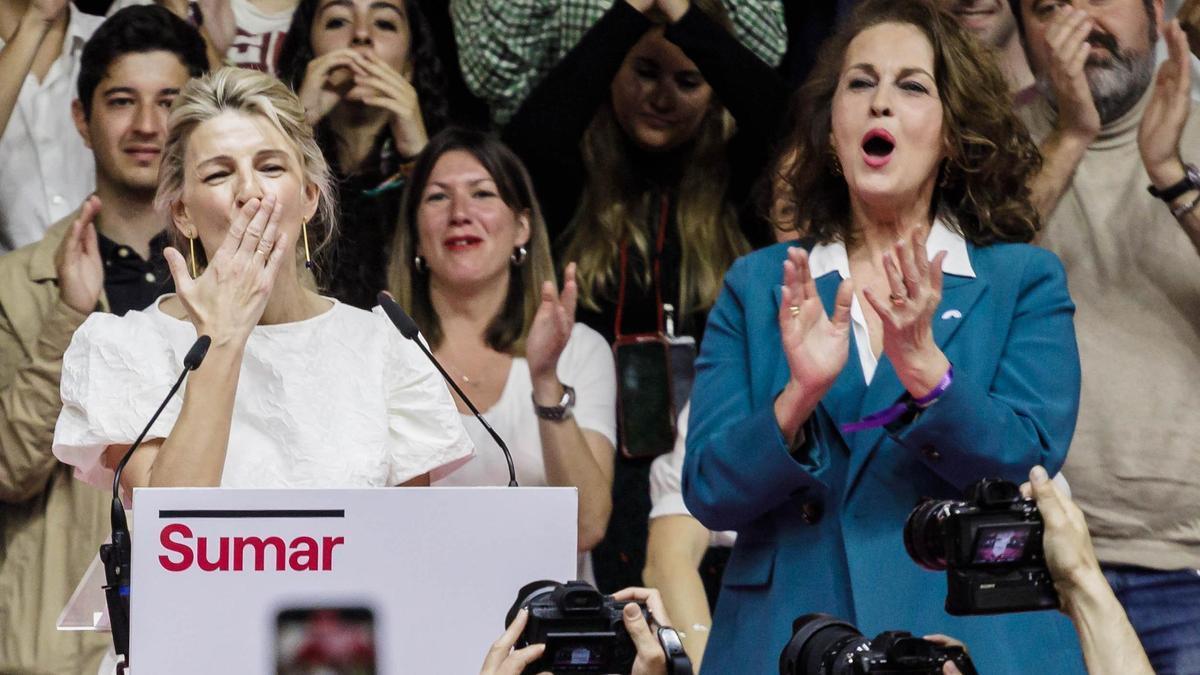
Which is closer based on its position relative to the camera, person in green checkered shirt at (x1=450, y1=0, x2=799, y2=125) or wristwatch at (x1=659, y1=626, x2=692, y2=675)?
wristwatch at (x1=659, y1=626, x2=692, y2=675)

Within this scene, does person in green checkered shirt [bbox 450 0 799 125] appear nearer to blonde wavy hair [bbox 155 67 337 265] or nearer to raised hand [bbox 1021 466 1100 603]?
blonde wavy hair [bbox 155 67 337 265]

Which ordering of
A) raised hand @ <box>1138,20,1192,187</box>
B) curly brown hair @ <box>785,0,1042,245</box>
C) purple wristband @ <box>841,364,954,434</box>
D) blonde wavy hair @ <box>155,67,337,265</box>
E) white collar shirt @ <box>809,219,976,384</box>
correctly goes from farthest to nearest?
raised hand @ <box>1138,20,1192,187</box>
blonde wavy hair @ <box>155,67,337,265</box>
curly brown hair @ <box>785,0,1042,245</box>
white collar shirt @ <box>809,219,976,384</box>
purple wristband @ <box>841,364,954,434</box>

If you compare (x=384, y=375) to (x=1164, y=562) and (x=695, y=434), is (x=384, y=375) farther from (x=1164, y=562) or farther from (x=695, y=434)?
(x=1164, y=562)

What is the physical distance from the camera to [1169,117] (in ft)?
12.5

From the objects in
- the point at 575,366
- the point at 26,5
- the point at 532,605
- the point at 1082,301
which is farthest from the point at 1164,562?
the point at 26,5

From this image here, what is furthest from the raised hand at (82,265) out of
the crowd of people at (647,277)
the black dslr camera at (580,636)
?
the black dslr camera at (580,636)

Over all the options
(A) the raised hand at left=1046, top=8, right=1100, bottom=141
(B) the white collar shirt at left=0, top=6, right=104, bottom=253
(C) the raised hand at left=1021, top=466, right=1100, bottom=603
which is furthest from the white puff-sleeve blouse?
(A) the raised hand at left=1046, top=8, right=1100, bottom=141

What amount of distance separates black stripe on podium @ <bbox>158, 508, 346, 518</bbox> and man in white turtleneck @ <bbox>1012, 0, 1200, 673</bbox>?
6.68ft

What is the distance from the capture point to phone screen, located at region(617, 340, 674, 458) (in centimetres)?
409

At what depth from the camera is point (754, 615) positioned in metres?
2.66

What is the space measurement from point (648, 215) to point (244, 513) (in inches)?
86.0

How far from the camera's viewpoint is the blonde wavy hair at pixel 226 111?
3.03 meters

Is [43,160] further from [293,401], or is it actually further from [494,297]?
[293,401]

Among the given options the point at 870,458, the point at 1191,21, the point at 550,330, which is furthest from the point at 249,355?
the point at 1191,21
